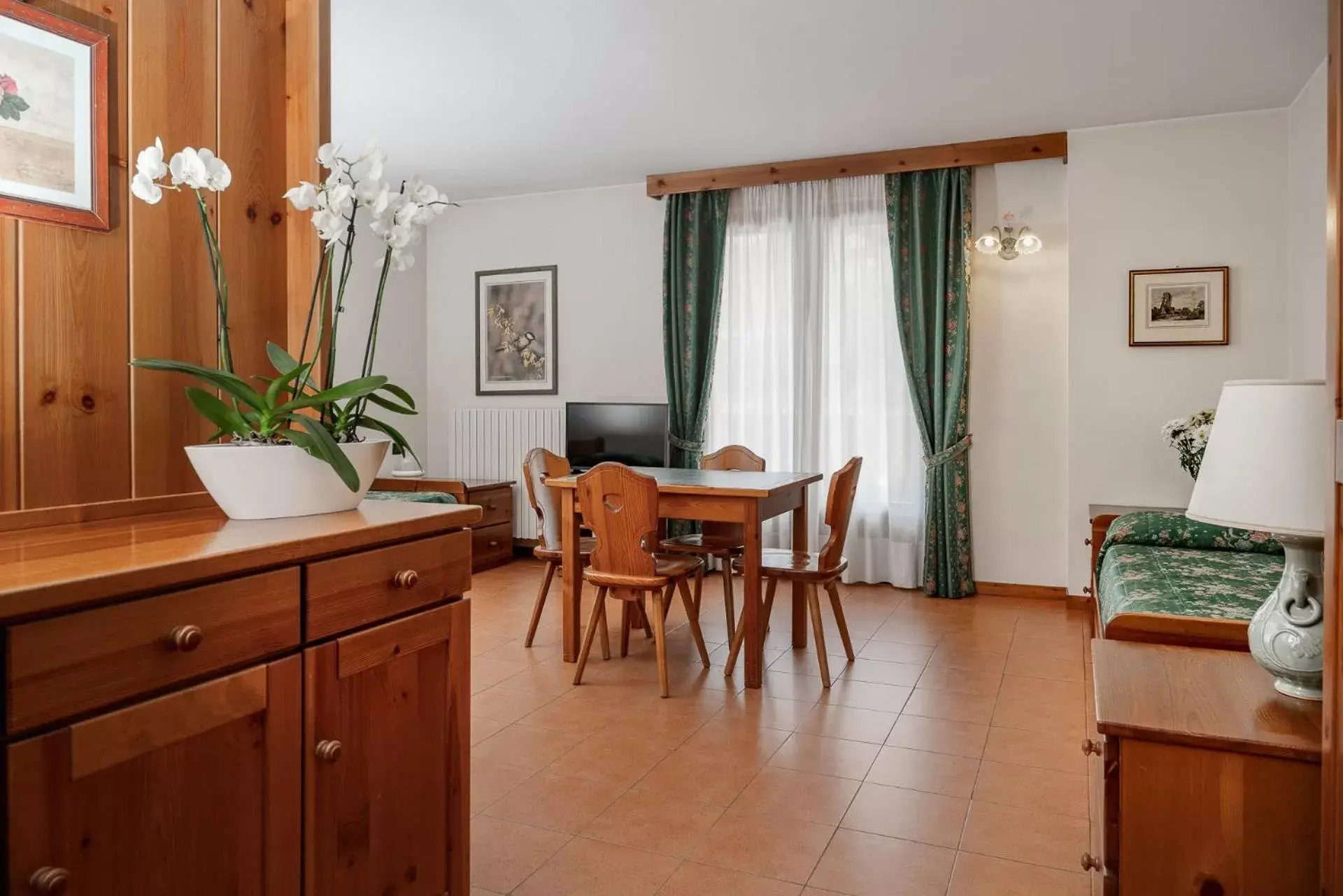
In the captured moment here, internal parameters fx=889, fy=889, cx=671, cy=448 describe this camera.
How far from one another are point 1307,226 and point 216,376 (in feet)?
16.1

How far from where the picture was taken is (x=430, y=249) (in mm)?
7016

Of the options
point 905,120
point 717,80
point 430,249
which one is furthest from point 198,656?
point 430,249

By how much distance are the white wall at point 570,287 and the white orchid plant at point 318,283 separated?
14.9 ft

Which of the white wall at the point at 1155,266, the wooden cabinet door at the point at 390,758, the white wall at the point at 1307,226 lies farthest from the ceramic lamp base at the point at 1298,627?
the white wall at the point at 1155,266

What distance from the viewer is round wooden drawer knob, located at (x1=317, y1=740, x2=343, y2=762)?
1.36m

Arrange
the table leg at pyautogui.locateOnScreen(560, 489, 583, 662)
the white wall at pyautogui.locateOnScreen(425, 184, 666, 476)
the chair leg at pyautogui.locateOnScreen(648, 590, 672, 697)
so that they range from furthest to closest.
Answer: the white wall at pyautogui.locateOnScreen(425, 184, 666, 476) < the table leg at pyautogui.locateOnScreen(560, 489, 583, 662) < the chair leg at pyautogui.locateOnScreen(648, 590, 672, 697)

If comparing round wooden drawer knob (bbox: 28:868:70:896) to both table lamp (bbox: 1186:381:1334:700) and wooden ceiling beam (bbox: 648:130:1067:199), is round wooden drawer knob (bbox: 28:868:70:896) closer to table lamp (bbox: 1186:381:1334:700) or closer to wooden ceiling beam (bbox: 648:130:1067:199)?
table lamp (bbox: 1186:381:1334:700)

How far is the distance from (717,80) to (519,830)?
3413mm

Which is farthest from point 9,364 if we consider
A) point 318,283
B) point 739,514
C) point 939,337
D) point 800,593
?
point 939,337

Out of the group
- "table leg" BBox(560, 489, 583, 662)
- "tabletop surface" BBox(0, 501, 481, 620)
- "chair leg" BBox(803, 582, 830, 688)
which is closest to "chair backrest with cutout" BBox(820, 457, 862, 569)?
"chair leg" BBox(803, 582, 830, 688)

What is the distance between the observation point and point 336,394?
153cm

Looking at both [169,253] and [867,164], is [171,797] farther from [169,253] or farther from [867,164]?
[867,164]

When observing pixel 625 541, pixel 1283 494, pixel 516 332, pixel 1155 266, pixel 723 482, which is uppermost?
pixel 1155 266

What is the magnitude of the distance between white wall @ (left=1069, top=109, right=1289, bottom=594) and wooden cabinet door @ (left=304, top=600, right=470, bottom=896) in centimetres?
433
